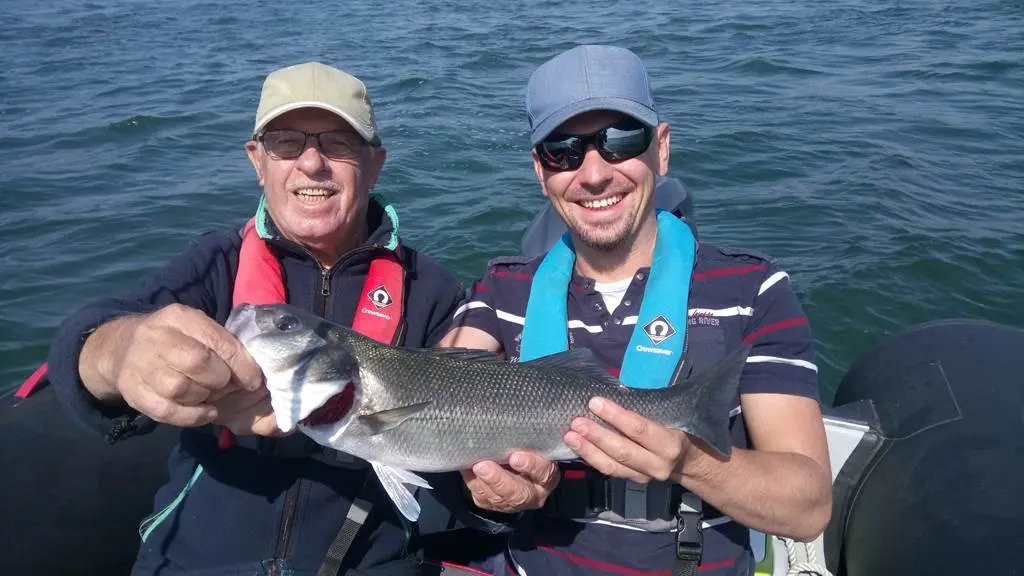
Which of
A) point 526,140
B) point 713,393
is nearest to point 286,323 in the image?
point 713,393

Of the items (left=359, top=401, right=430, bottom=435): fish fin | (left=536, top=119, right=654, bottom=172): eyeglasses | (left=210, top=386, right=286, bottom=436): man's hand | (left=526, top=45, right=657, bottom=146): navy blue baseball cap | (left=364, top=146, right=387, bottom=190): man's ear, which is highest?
(left=526, top=45, right=657, bottom=146): navy blue baseball cap

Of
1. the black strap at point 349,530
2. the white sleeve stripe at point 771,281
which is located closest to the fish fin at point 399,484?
the black strap at point 349,530

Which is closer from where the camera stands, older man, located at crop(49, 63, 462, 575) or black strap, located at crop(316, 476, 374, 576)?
older man, located at crop(49, 63, 462, 575)

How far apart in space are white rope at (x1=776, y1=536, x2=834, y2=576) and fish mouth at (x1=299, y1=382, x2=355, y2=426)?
254 centimetres

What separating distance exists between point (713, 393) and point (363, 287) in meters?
1.90

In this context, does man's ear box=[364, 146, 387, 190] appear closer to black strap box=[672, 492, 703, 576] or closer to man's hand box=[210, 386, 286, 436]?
man's hand box=[210, 386, 286, 436]

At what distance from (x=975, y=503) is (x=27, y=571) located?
4.84 metres

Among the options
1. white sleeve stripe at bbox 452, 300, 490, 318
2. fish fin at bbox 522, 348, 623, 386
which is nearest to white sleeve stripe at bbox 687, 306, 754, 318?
fish fin at bbox 522, 348, 623, 386

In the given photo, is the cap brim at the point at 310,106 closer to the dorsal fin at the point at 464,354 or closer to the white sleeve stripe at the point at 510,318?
the white sleeve stripe at the point at 510,318

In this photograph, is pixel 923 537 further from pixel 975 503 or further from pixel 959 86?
pixel 959 86

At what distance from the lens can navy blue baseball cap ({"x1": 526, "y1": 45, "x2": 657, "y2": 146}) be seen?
3.54m

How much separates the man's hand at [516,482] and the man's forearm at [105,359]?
147 centimetres

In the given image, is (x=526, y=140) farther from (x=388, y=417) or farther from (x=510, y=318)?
(x=388, y=417)

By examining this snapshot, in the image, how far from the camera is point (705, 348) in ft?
11.5
